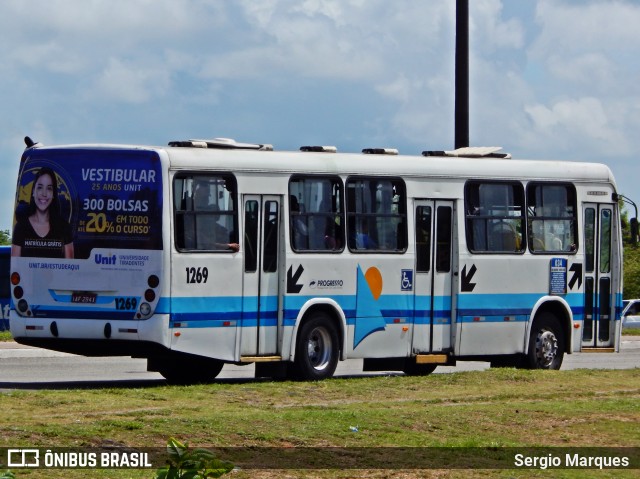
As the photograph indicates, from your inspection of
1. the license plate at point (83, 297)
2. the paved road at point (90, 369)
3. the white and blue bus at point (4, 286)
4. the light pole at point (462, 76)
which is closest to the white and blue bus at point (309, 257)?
the license plate at point (83, 297)

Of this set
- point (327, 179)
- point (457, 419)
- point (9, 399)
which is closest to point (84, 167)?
point (327, 179)

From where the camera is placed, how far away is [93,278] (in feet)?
62.3

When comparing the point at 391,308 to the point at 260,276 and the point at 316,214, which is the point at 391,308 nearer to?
the point at 316,214

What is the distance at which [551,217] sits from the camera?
76.5 ft

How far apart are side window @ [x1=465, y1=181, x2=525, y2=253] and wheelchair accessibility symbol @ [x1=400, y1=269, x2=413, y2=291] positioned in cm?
113

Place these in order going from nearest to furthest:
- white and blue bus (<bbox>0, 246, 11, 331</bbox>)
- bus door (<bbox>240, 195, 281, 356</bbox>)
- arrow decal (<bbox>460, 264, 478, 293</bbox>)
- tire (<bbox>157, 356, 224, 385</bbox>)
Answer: bus door (<bbox>240, 195, 281, 356</bbox>)
tire (<bbox>157, 356, 224, 385</bbox>)
arrow decal (<bbox>460, 264, 478, 293</bbox>)
white and blue bus (<bbox>0, 246, 11, 331</bbox>)

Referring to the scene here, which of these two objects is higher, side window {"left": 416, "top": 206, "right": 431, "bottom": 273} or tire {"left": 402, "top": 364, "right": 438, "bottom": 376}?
side window {"left": 416, "top": 206, "right": 431, "bottom": 273}

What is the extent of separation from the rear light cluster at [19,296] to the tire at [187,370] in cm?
208

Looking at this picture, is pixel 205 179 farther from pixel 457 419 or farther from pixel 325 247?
pixel 457 419

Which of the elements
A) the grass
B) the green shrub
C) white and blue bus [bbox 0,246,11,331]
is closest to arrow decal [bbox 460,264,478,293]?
the grass

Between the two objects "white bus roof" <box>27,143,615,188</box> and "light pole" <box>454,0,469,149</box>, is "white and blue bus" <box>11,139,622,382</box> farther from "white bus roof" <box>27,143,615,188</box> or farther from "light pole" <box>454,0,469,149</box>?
"light pole" <box>454,0,469,149</box>

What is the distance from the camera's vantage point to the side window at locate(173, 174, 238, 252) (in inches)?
746

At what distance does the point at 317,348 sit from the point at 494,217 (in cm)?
372

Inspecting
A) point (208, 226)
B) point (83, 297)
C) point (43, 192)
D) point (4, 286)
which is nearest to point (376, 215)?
point (208, 226)
